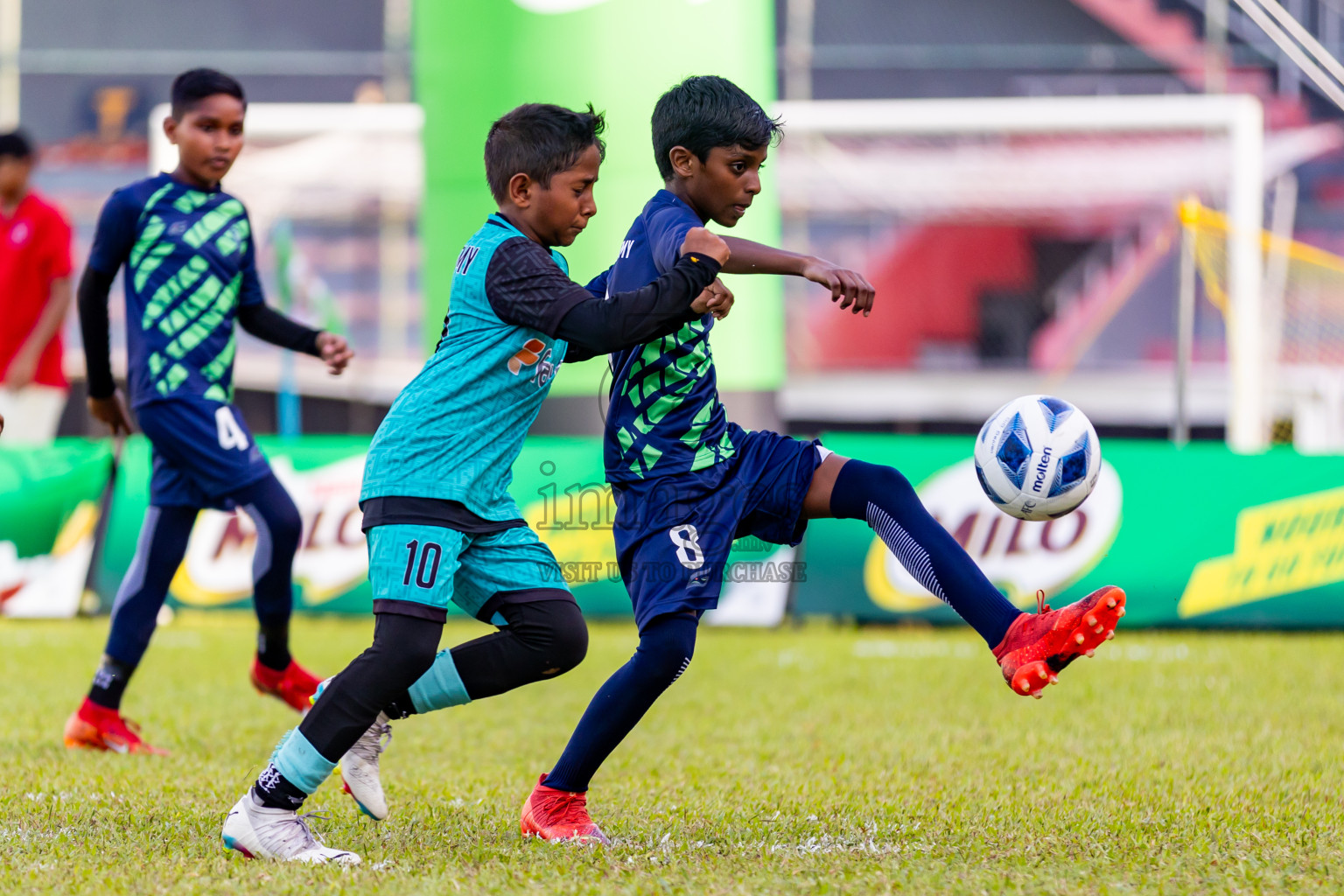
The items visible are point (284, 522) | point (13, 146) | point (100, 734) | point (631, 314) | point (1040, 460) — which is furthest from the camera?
point (13, 146)

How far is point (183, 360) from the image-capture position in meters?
4.61

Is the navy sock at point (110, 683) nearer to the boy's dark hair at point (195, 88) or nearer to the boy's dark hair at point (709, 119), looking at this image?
the boy's dark hair at point (195, 88)

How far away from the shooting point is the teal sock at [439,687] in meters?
3.34

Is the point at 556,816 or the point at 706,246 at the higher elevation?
the point at 706,246

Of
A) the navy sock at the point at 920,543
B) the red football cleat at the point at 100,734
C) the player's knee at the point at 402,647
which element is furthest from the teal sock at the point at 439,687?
the red football cleat at the point at 100,734

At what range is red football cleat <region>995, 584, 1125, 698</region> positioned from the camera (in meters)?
3.04

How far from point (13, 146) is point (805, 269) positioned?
6.26 meters

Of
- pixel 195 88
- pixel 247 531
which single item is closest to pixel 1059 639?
pixel 195 88

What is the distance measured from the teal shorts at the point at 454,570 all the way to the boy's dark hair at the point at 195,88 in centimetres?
210

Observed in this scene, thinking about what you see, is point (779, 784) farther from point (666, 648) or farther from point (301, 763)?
point (301, 763)

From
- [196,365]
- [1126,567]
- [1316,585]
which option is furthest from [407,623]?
[1316,585]

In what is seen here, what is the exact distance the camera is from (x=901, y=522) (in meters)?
3.45

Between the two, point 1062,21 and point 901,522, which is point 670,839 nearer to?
point 901,522

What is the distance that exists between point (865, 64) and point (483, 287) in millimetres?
11650
